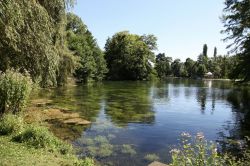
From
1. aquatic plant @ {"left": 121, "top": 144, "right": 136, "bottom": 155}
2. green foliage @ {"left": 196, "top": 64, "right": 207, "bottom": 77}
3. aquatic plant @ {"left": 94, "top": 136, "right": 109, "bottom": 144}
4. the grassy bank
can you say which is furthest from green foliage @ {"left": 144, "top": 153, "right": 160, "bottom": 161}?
green foliage @ {"left": 196, "top": 64, "right": 207, "bottom": 77}

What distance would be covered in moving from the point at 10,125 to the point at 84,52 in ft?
164

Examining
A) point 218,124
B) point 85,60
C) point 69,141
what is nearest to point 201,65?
point 85,60

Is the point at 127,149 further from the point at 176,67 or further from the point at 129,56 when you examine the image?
the point at 176,67

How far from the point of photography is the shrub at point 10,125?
9.85m

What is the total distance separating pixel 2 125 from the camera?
10047mm

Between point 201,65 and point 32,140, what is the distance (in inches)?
4822

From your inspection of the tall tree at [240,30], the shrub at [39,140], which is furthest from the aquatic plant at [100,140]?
the tall tree at [240,30]

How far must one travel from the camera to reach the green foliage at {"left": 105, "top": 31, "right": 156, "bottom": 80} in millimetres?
80688

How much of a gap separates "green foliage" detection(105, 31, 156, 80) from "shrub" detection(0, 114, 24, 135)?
227 ft

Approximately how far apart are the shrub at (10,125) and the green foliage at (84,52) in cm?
3756

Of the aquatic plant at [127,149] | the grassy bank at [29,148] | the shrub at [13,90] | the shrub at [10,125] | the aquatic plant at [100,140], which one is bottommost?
the aquatic plant at [127,149]

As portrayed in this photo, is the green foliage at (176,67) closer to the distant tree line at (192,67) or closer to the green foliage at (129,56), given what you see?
the distant tree line at (192,67)

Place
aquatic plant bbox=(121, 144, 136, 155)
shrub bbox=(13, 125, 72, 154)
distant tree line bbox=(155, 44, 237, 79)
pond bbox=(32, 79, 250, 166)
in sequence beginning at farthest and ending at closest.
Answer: distant tree line bbox=(155, 44, 237, 79) < aquatic plant bbox=(121, 144, 136, 155) < pond bbox=(32, 79, 250, 166) < shrub bbox=(13, 125, 72, 154)

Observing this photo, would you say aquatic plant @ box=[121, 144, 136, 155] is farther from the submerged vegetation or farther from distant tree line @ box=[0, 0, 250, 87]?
distant tree line @ box=[0, 0, 250, 87]
